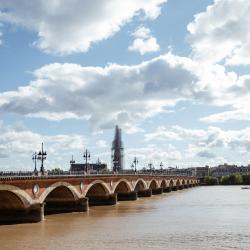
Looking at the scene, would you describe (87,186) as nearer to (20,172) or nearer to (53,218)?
(53,218)

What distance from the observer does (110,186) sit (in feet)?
267

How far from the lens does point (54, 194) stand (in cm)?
6500

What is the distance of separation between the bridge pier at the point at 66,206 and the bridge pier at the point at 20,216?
1230 centimetres

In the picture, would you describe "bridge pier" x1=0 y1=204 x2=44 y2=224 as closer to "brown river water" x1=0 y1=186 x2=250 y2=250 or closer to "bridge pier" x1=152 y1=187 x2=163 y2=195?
"brown river water" x1=0 y1=186 x2=250 y2=250

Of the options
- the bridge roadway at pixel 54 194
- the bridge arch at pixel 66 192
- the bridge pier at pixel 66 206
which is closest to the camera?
the bridge roadway at pixel 54 194

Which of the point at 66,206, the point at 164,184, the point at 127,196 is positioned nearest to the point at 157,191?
the point at 164,184

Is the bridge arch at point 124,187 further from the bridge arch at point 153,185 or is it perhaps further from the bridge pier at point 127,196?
the bridge arch at point 153,185

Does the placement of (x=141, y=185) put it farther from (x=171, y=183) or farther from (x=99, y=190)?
(x=171, y=183)

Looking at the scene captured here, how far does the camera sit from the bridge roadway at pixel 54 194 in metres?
49.9

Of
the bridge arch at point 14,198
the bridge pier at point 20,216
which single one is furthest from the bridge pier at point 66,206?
the bridge arch at point 14,198

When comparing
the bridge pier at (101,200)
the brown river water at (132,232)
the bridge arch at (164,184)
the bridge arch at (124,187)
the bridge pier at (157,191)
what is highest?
the bridge arch at (164,184)

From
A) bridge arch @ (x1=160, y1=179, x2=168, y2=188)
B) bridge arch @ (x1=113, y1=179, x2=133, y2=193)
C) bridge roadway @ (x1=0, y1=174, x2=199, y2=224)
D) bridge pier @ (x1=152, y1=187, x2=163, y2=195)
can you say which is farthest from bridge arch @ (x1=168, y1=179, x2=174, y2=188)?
bridge arch @ (x1=113, y1=179, x2=133, y2=193)

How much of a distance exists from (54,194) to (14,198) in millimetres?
15349

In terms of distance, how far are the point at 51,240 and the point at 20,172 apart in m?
14.7
